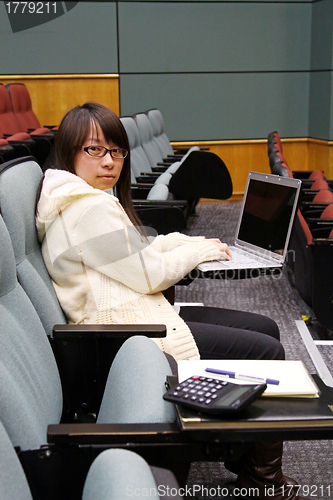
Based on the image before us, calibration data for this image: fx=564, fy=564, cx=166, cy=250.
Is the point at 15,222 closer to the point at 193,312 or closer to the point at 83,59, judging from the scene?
the point at 193,312

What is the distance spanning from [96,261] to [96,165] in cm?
31

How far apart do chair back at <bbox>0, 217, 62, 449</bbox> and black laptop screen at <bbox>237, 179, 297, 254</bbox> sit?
96cm

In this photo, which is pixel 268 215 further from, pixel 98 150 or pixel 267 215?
pixel 98 150

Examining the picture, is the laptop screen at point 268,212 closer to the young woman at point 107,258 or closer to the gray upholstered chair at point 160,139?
the young woman at point 107,258

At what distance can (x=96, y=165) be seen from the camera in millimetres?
1634

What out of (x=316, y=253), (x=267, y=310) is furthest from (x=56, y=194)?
(x=267, y=310)

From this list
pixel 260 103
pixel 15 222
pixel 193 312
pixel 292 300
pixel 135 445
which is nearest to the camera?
pixel 135 445

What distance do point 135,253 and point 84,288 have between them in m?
0.17

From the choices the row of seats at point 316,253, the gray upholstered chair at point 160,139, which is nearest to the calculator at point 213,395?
the row of seats at point 316,253

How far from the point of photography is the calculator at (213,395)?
0.89 meters

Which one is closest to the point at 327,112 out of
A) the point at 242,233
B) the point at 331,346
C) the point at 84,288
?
the point at 331,346

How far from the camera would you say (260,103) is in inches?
262

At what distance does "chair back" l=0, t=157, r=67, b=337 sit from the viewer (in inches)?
49.0

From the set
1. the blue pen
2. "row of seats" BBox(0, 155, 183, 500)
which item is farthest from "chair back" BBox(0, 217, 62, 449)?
the blue pen
